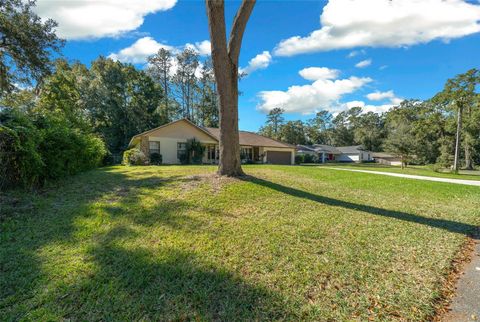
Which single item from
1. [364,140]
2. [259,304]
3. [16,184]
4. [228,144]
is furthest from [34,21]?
[364,140]

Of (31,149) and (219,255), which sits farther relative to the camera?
(31,149)

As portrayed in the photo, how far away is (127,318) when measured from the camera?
8.18 ft

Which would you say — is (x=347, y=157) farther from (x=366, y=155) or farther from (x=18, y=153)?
(x=18, y=153)

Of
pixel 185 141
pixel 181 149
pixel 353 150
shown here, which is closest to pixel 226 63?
pixel 185 141

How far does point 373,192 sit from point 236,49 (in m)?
6.87

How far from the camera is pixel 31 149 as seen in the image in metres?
6.04

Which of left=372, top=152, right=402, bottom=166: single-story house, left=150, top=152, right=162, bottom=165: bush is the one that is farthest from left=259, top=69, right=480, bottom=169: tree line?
left=150, top=152, right=162, bottom=165: bush

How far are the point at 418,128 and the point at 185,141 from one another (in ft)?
118

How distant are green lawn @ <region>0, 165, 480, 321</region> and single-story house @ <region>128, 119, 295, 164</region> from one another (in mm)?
14128

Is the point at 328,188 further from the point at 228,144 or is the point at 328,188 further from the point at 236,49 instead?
the point at 236,49

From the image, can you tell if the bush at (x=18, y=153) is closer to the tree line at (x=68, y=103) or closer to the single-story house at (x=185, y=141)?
the tree line at (x=68, y=103)

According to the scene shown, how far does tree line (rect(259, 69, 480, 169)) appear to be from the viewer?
24812mm

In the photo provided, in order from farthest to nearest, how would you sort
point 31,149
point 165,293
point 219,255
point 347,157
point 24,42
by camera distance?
1. point 347,157
2. point 24,42
3. point 31,149
4. point 219,255
5. point 165,293

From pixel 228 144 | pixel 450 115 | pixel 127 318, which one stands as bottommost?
pixel 127 318
